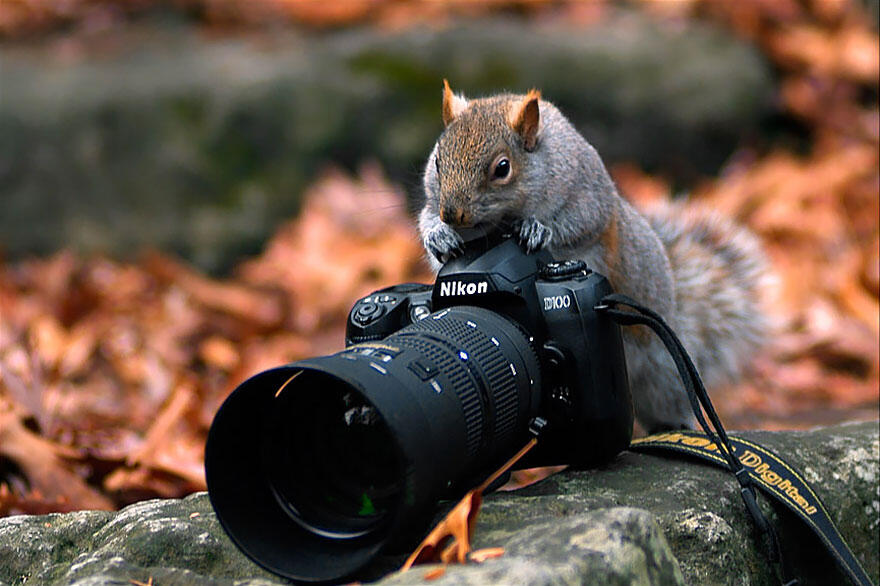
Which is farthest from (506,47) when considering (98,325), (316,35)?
(98,325)

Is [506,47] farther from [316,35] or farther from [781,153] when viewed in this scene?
[781,153]

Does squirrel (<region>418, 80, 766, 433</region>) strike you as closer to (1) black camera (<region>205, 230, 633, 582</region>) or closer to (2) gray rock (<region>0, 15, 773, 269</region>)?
(1) black camera (<region>205, 230, 633, 582</region>)

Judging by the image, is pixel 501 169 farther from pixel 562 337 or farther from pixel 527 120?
pixel 562 337

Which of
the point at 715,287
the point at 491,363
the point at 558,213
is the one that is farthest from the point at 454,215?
the point at 715,287

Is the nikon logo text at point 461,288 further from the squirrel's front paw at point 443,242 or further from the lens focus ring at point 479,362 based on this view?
the squirrel's front paw at point 443,242

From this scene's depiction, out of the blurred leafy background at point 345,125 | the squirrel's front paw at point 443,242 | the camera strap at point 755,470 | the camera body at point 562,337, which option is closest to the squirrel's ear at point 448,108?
the squirrel's front paw at point 443,242

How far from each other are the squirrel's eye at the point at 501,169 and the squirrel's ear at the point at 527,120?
0.28 feet

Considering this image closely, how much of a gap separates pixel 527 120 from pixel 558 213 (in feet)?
0.72

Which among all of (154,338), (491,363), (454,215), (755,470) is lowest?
(154,338)

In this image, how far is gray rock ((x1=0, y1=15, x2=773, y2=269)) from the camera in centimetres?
540

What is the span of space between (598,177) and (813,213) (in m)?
2.64

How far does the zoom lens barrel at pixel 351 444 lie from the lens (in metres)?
1.42

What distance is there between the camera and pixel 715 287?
112 inches

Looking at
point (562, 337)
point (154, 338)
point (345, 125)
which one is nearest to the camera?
point (562, 337)
